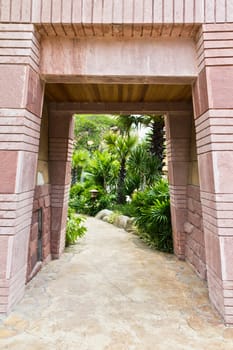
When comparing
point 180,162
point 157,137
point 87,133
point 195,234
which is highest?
point 87,133

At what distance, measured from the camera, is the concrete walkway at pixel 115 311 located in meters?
2.22

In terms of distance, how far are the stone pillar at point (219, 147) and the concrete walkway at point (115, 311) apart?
39 centimetres

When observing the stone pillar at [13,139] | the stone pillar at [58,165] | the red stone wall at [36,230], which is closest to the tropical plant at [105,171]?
the stone pillar at [58,165]

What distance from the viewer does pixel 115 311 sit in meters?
2.75

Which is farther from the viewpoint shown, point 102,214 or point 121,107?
point 102,214

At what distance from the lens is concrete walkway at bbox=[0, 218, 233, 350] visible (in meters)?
2.22

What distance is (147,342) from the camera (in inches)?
87.0

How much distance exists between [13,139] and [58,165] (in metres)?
2.16

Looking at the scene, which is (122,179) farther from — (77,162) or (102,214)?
(77,162)

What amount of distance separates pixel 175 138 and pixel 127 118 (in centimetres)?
489

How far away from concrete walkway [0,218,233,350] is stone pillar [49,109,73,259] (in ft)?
2.04

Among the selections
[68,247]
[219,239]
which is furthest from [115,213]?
[219,239]

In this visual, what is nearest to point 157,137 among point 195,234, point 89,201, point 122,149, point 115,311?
point 122,149

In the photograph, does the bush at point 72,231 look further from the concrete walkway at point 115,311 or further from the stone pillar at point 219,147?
the stone pillar at point 219,147
